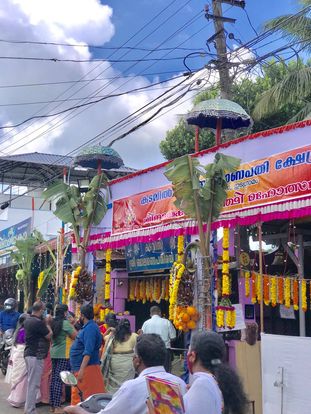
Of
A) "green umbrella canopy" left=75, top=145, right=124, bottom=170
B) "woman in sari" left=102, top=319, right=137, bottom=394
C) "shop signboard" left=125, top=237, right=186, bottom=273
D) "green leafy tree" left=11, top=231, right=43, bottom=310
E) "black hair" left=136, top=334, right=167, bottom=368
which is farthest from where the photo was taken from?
"green leafy tree" left=11, top=231, right=43, bottom=310

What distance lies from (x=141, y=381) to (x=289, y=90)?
1428cm

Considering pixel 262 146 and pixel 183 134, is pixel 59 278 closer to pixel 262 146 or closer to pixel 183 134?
pixel 262 146

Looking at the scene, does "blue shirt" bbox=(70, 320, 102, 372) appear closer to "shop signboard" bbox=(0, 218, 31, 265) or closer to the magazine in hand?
the magazine in hand

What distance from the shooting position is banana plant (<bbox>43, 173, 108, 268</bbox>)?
11.7 meters

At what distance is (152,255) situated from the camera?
40.7ft

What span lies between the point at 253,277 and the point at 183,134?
1594 centimetres

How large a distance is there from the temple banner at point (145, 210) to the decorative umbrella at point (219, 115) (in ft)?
4.89

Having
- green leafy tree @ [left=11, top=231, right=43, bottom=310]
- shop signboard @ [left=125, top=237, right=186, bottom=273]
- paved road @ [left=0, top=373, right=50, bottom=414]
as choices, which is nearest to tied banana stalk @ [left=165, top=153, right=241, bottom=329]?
shop signboard @ [left=125, top=237, right=186, bottom=273]

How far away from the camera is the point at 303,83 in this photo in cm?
1575

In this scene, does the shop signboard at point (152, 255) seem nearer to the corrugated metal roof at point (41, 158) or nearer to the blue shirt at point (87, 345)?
the blue shirt at point (87, 345)

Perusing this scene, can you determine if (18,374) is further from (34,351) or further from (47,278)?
(47,278)

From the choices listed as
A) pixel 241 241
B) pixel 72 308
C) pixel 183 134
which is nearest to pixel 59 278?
pixel 72 308

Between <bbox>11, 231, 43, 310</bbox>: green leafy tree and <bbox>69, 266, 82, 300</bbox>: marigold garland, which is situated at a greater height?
<bbox>11, 231, 43, 310</bbox>: green leafy tree

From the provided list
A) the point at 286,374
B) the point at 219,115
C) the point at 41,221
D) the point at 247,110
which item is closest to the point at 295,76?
the point at 247,110
